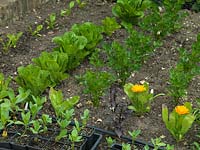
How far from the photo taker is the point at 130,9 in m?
4.59

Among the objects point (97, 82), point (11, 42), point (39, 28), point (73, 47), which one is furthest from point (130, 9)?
point (97, 82)

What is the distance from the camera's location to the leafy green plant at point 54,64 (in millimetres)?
3562

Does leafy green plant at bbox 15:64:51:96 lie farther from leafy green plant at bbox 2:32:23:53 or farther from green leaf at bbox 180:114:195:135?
green leaf at bbox 180:114:195:135

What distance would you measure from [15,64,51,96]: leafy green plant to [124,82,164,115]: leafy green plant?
0.60 metres

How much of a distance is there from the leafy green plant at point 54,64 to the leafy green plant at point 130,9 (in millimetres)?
1179

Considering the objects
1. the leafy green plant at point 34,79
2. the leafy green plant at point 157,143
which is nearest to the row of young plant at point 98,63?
the leafy green plant at point 34,79

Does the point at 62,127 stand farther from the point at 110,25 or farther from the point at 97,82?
the point at 110,25

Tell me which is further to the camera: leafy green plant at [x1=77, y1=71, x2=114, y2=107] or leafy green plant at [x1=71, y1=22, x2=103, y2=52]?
leafy green plant at [x1=71, y1=22, x2=103, y2=52]

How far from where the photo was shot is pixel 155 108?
11.4 ft

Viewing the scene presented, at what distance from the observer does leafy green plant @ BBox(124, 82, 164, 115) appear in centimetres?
323

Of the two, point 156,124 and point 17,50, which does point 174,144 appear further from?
point 17,50

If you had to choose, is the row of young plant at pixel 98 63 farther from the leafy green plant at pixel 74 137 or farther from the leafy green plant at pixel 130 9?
the leafy green plant at pixel 130 9

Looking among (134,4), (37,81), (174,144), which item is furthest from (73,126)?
(134,4)

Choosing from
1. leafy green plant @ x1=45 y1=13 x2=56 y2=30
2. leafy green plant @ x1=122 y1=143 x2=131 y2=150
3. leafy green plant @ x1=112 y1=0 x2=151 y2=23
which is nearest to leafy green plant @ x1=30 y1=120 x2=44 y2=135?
leafy green plant @ x1=122 y1=143 x2=131 y2=150
